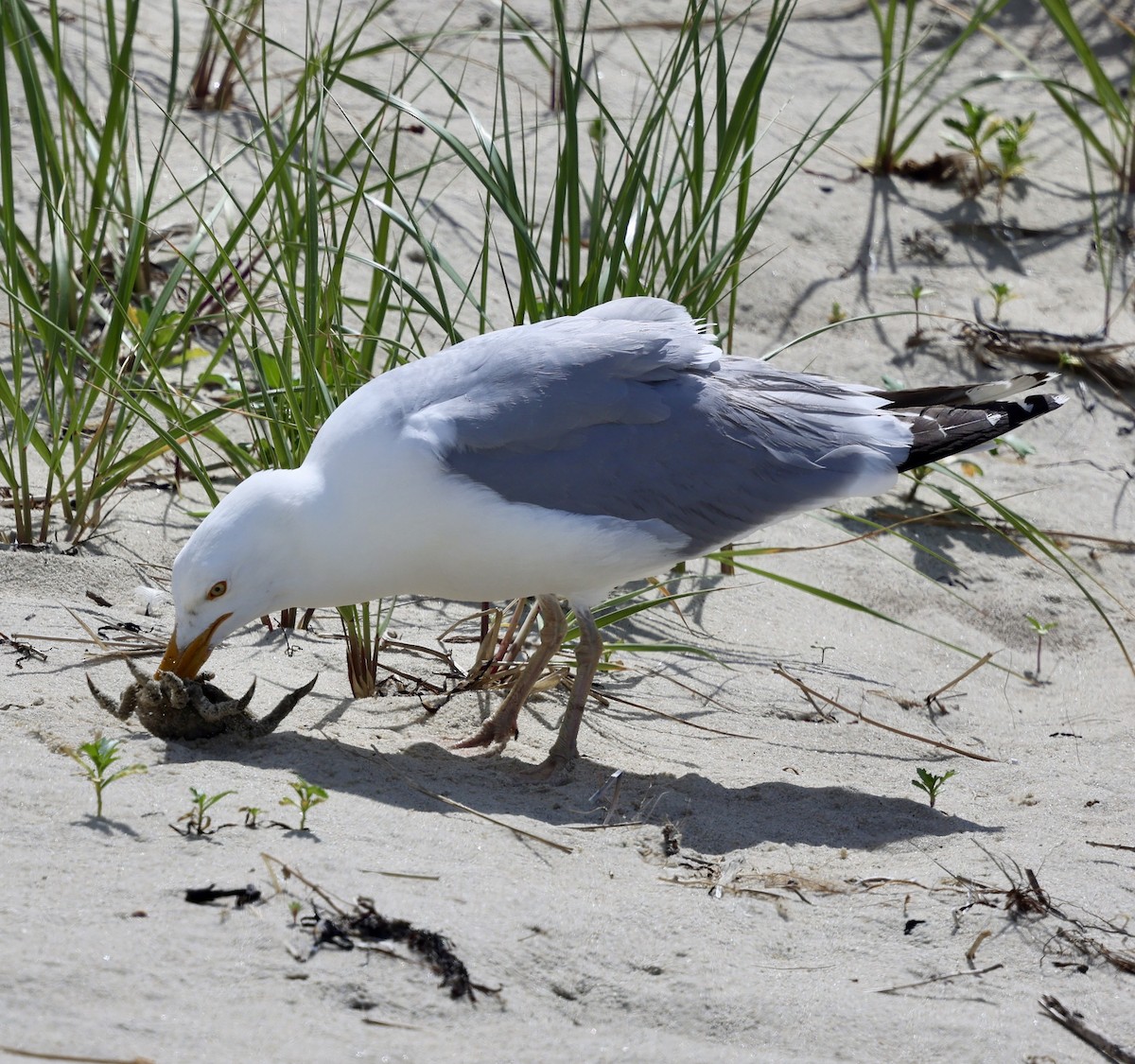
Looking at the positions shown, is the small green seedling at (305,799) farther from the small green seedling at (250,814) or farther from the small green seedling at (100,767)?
the small green seedling at (100,767)

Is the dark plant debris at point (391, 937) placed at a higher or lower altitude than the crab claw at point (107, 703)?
lower

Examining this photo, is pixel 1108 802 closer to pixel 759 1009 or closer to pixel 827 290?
pixel 759 1009

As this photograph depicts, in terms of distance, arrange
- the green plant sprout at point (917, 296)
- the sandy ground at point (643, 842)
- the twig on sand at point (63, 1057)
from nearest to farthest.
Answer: the twig on sand at point (63, 1057)
the sandy ground at point (643, 842)
the green plant sprout at point (917, 296)

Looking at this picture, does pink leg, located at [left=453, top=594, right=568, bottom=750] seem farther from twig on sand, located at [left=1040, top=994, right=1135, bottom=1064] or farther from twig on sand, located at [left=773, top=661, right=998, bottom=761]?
twig on sand, located at [left=1040, top=994, right=1135, bottom=1064]

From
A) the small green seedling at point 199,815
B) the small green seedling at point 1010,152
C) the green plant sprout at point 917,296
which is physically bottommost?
the small green seedling at point 199,815

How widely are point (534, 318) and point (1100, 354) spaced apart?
345 cm

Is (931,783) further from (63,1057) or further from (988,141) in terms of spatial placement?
(988,141)

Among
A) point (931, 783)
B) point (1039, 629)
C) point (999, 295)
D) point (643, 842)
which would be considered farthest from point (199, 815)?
point (999, 295)

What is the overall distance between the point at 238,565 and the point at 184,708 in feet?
1.13

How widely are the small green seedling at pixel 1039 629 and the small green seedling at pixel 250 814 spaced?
119 inches

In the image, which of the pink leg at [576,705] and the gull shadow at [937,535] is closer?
the pink leg at [576,705]

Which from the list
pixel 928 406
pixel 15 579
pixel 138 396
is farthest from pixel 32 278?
pixel 928 406

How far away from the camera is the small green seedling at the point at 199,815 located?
2643 millimetres

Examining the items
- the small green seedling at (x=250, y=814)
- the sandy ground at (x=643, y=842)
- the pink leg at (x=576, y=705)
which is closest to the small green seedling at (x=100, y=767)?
the sandy ground at (x=643, y=842)
